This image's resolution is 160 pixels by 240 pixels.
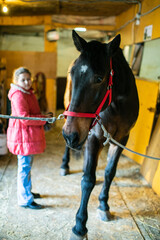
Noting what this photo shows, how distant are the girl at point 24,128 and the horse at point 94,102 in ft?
1.78

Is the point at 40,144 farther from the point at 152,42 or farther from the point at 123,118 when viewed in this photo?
the point at 152,42

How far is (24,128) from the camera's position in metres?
1.92

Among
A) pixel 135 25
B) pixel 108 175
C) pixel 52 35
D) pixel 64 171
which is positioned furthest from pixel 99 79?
pixel 52 35

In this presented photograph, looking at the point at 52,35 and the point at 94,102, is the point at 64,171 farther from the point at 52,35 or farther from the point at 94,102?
the point at 52,35

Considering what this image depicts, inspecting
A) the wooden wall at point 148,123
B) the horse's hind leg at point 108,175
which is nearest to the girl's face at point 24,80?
the horse's hind leg at point 108,175

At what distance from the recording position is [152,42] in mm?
3240

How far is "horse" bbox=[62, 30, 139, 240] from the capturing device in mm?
1276

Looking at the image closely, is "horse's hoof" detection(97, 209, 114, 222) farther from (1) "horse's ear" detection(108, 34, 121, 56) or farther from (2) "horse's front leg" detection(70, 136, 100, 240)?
(1) "horse's ear" detection(108, 34, 121, 56)

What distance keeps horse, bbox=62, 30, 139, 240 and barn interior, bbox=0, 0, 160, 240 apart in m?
0.27

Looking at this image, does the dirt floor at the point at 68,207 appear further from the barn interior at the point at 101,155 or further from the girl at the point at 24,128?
the girl at the point at 24,128

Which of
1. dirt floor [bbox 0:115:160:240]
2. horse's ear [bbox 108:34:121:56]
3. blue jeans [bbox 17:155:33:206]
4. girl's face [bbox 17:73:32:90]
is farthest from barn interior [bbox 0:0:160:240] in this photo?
horse's ear [bbox 108:34:121:56]

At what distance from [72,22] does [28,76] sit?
3.81m

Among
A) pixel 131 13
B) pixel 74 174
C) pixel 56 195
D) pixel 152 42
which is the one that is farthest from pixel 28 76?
pixel 131 13

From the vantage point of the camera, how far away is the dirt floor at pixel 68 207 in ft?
5.86
